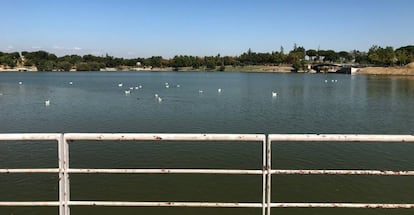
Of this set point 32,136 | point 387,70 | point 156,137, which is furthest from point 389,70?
point 32,136

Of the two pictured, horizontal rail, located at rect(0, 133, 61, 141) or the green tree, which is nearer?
horizontal rail, located at rect(0, 133, 61, 141)

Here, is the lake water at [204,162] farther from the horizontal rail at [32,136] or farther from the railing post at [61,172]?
the horizontal rail at [32,136]

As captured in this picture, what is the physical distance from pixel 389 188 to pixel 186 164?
320 inches

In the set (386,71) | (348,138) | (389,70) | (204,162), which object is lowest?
(204,162)

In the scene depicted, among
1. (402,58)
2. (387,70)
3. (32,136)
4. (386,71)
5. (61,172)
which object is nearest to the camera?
(32,136)

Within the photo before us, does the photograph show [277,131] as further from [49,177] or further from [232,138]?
[232,138]

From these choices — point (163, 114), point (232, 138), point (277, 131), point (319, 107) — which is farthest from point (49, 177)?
point (319, 107)

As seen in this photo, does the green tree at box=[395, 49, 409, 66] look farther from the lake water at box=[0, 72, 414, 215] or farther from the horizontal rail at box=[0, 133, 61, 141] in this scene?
the horizontal rail at box=[0, 133, 61, 141]

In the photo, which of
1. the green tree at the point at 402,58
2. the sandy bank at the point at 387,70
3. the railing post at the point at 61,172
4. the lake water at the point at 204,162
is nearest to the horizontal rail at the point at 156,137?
the railing post at the point at 61,172

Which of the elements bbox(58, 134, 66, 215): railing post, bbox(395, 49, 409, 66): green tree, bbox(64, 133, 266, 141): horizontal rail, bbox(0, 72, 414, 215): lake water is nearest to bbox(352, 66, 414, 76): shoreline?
bbox(395, 49, 409, 66): green tree

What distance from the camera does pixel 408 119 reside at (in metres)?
32.2

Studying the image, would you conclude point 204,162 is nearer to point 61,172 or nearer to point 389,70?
point 61,172

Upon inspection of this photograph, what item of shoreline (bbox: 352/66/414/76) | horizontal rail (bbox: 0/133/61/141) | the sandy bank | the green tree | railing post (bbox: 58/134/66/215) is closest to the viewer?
horizontal rail (bbox: 0/133/61/141)

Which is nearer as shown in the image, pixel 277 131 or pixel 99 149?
pixel 99 149
